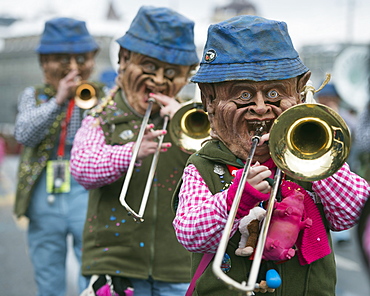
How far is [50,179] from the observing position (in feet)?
16.1

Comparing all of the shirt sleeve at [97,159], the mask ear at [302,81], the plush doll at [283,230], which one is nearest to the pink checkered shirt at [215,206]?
the plush doll at [283,230]

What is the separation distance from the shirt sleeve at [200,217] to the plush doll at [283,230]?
14cm

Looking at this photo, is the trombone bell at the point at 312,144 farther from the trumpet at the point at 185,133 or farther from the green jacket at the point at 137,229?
the green jacket at the point at 137,229

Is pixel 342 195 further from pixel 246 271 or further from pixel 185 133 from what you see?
pixel 185 133

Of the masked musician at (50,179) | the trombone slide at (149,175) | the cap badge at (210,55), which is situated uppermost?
the cap badge at (210,55)

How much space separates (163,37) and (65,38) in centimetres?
156

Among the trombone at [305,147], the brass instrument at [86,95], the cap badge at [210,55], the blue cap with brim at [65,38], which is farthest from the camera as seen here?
the blue cap with brim at [65,38]

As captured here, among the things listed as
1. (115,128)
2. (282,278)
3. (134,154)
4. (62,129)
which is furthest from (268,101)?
(62,129)

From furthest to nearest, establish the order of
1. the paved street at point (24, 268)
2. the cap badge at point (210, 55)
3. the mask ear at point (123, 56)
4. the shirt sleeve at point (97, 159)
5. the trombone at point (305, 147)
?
the paved street at point (24, 268) → the mask ear at point (123, 56) → the shirt sleeve at point (97, 159) → the cap badge at point (210, 55) → the trombone at point (305, 147)

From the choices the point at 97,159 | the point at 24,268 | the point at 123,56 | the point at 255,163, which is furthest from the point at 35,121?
the point at 24,268

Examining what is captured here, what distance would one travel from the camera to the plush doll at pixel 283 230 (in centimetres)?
243

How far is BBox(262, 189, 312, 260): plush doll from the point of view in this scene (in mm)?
2434

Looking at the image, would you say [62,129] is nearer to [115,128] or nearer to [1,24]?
[115,128]

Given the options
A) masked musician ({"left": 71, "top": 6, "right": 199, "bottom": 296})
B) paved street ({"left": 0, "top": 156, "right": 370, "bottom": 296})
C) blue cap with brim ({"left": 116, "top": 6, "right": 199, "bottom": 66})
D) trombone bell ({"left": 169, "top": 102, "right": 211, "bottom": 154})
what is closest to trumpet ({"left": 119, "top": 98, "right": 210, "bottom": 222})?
trombone bell ({"left": 169, "top": 102, "right": 211, "bottom": 154})
